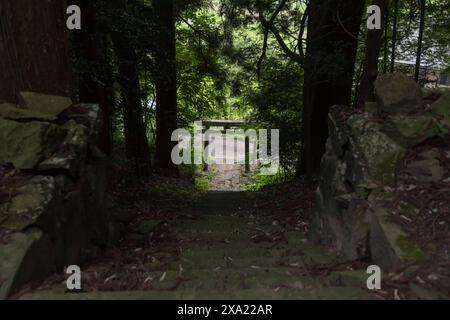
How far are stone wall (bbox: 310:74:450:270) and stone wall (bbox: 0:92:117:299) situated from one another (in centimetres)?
195

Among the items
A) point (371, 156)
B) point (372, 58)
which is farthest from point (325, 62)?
point (371, 156)

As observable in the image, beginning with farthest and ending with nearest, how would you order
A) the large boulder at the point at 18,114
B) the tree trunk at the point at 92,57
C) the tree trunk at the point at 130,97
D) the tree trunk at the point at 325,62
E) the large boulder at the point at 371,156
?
the tree trunk at the point at 325,62 → the tree trunk at the point at 130,97 → the tree trunk at the point at 92,57 → the large boulder at the point at 371,156 → the large boulder at the point at 18,114

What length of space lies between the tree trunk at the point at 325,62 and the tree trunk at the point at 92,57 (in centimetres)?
287

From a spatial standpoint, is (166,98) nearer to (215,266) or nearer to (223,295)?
(215,266)

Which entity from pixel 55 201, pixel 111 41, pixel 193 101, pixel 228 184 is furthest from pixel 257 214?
pixel 228 184

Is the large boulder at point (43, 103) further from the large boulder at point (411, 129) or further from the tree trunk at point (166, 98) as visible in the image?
the tree trunk at point (166, 98)

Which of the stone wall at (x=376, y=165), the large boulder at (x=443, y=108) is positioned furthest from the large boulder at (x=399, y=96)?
the large boulder at (x=443, y=108)

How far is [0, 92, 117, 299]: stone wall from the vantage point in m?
2.57

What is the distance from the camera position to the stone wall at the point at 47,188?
8.45 feet

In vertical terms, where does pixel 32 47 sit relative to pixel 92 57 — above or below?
below

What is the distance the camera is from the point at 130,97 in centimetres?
762

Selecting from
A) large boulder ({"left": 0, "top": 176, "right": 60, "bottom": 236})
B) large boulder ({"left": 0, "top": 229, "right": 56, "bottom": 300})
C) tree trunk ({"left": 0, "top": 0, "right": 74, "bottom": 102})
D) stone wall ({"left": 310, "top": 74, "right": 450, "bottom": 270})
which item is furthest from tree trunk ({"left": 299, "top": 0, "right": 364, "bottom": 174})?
large boulder ({"left": 0, "top": 229, "right": 56, "bottom": 300})

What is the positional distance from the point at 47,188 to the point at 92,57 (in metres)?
3.34

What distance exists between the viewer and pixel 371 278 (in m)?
2.50
